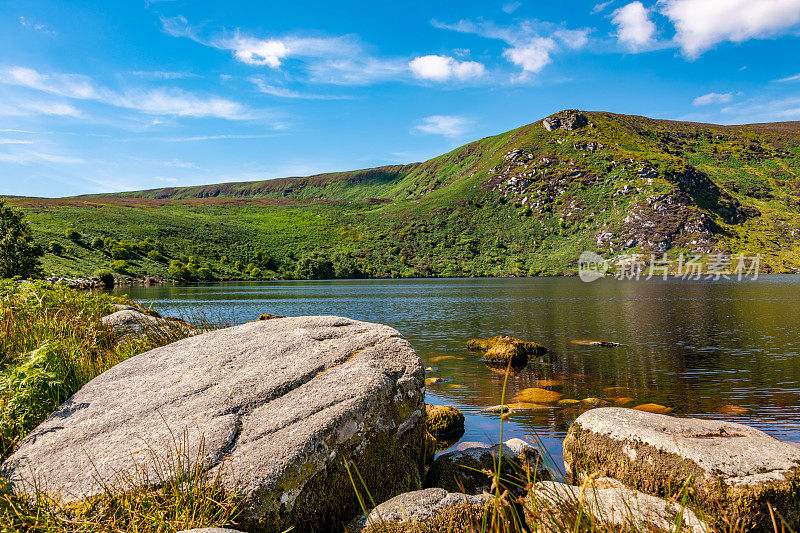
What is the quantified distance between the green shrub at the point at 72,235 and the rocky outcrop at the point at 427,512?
115139 mm

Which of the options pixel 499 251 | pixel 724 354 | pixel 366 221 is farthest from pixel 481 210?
pixel 724 354

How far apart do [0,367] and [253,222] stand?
524 feet

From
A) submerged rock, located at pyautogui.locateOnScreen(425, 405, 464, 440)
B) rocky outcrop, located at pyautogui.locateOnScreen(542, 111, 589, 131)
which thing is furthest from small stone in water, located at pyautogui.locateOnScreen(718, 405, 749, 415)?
rocky outcrop, located at pyautogui.locateOnScreen(542, 111, 589, 131)

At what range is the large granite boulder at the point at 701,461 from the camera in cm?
502

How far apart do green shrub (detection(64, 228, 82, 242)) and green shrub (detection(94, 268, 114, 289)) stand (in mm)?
21835

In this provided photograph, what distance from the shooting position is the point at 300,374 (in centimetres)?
640

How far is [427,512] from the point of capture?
187 inches

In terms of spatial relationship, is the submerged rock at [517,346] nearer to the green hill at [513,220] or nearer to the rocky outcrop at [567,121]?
the green hill at [513,220]

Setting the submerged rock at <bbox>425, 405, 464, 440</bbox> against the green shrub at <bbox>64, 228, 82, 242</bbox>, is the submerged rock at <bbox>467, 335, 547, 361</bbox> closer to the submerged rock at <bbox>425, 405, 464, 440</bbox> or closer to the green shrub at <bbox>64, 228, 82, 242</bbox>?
the submerged rock at <bbox>425, 405, 464, 440</bbox>

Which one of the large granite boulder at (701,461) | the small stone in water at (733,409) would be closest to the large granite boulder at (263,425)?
the large granite boulder at (701,461)

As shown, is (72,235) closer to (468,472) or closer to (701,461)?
(468,472)

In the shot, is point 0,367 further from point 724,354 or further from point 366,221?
point 366,221

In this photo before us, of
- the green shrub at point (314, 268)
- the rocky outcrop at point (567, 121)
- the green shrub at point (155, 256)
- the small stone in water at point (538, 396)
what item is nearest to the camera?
the small stone in water at point (538, 396)

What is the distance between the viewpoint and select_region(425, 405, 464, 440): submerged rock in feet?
37.7
